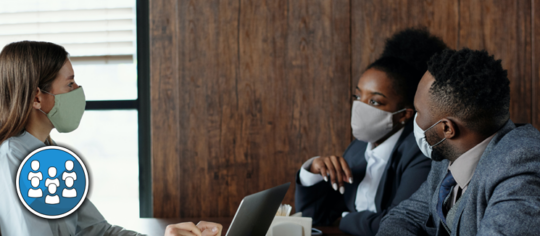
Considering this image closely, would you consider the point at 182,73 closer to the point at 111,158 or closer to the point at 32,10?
the point at 111,158

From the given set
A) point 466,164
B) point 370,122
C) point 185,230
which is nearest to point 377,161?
point 370,122

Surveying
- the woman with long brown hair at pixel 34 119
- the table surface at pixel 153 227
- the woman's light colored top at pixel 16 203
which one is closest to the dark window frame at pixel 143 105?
the table surface at pixel 153 227

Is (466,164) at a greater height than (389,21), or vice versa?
(389,21)

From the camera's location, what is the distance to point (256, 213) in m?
0.96

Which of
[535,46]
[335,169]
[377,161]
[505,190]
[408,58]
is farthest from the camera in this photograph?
[535,46]

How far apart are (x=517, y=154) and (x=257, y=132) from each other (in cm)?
136

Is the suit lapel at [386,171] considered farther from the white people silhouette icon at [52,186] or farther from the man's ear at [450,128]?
the white people silhouette icon at [52,186]

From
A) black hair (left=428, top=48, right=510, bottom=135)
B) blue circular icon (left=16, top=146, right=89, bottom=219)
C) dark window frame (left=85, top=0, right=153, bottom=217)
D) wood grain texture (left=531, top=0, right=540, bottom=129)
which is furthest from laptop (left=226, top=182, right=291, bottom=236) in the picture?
wood grain texture (left=531, top=0, right=540, bottom=129)

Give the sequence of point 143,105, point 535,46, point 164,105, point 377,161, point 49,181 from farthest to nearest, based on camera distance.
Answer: point 143,105, point 164,105, point 535,46, point 377,161, point 49,181

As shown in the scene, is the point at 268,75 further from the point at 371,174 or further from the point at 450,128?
the point at 450,128

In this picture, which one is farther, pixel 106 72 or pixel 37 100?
pixel 106 72

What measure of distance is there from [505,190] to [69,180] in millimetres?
1000

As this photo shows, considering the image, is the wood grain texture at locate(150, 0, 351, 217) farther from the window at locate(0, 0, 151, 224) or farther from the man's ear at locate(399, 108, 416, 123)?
the man's ear at locate(399, 108, 416, 123)

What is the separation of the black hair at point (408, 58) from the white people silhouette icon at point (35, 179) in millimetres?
1290
